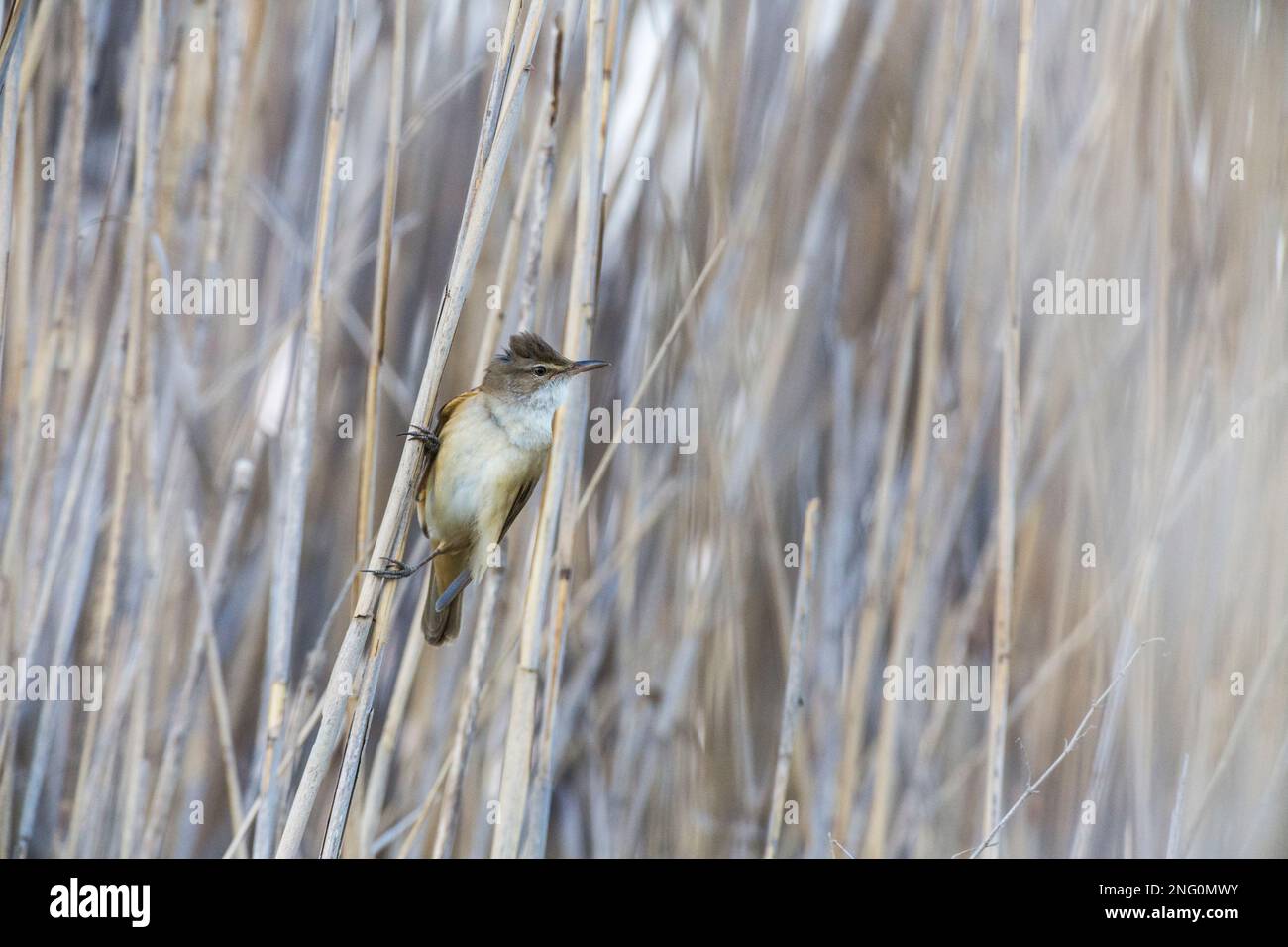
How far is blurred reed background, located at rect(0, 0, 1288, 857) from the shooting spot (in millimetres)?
1975

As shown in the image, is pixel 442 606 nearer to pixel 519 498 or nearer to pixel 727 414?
pixel 519 498

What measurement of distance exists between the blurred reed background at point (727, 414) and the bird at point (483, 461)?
0.17 metres

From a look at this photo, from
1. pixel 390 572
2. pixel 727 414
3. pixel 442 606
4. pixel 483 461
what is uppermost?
pixel 727 414

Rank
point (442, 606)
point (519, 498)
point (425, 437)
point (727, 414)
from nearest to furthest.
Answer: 1. point (425, 437)
2. point (442, 606)
3. point (519, 498)
4. point (727, 414)

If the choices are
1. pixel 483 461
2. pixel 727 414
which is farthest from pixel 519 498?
pixel 727 414

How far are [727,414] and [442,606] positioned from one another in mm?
789

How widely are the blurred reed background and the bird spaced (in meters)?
0.17

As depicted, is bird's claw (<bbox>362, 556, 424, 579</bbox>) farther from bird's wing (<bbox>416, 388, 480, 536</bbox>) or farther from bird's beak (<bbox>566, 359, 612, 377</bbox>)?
bird's beak (<bbox>566, 359, 612, 377</bbox>)

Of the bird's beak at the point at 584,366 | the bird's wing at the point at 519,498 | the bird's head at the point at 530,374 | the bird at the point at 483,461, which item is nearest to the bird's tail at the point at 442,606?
the bird at the point at 483,461

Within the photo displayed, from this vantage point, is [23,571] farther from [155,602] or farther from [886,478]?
[886,478]

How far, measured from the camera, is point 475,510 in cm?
181

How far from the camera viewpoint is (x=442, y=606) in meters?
1.77
